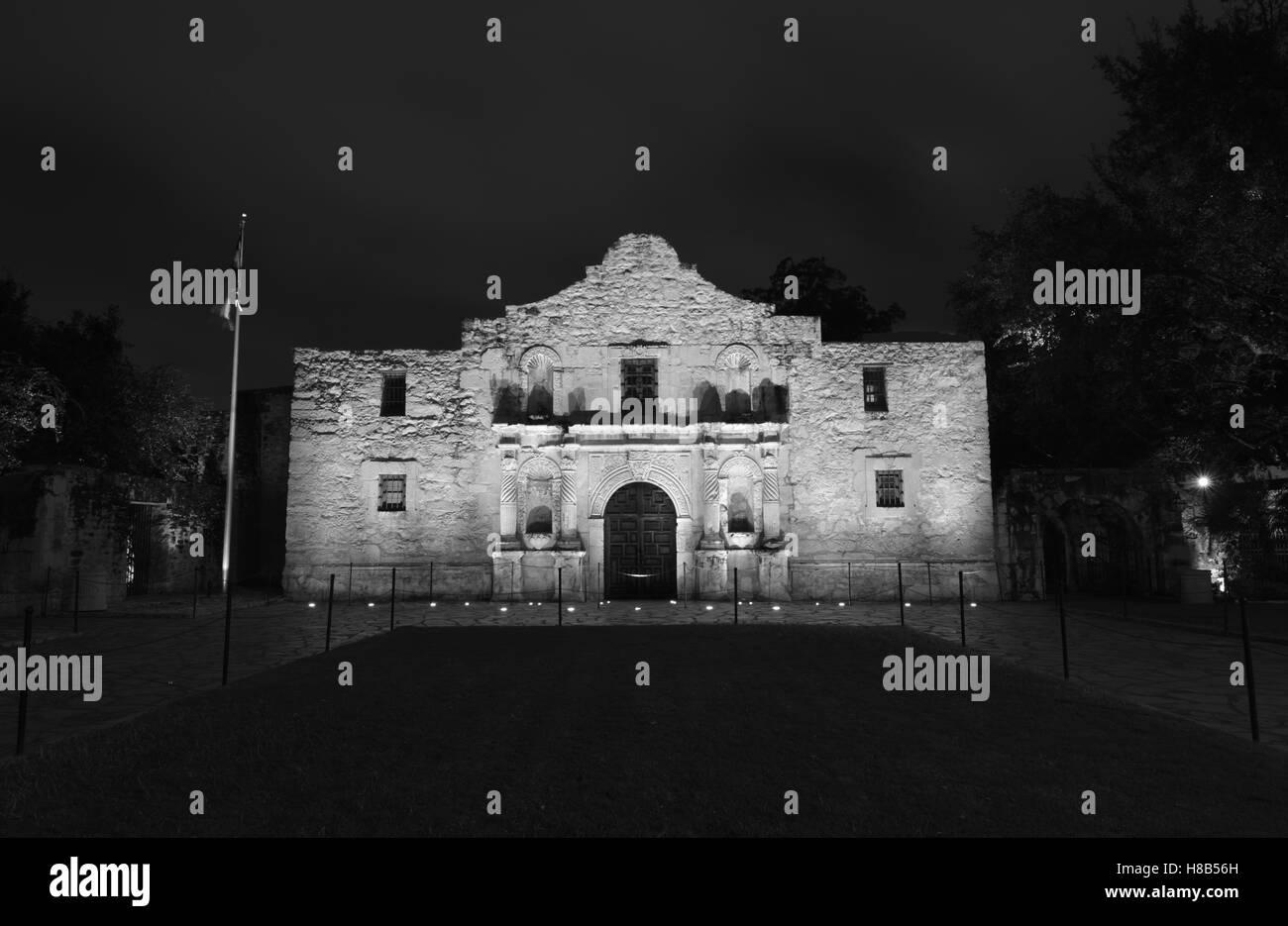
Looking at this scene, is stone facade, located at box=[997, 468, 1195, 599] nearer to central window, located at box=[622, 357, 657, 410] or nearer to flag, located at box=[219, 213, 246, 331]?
central window, located at box=[622, 357, 657, 410]

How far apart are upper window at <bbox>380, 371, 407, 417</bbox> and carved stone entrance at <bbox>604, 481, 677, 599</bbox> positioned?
21.0ft

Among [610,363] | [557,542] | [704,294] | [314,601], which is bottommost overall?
[314,601]

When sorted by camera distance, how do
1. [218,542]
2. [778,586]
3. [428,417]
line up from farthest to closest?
[218,542] → [428,417] → [778,586]

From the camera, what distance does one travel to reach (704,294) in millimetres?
23500

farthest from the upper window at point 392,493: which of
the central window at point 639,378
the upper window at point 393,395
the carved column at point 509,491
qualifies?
the central window at point 639,378

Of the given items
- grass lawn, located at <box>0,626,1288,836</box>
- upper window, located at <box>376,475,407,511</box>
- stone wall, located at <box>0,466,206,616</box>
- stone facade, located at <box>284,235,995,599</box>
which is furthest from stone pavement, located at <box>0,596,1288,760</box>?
upper window, located at <box>376,475,407,511</box>

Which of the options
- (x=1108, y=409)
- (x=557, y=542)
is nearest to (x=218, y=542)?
(x=557, y=542)

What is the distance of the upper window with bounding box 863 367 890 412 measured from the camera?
23219mm

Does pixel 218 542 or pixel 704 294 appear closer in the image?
pixel 704 294

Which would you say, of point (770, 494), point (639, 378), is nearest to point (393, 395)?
point (639, 378)

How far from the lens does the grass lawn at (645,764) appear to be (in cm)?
466

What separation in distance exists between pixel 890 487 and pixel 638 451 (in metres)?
6.80
